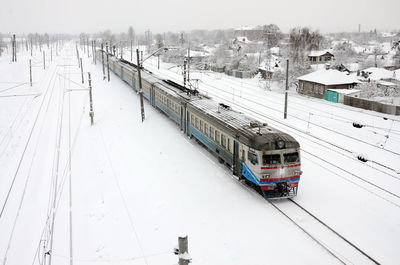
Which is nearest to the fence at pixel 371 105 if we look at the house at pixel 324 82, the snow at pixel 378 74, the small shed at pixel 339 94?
the small shed at pixel 339 94

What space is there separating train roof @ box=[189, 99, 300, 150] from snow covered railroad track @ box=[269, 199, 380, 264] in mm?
2779

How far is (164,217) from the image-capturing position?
14719 millimetres

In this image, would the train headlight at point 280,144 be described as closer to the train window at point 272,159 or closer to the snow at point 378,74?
the train window at point 272,159

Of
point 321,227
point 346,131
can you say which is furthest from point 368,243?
point 346,131

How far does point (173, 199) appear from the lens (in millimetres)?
16266

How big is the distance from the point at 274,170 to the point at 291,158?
104 centimetres

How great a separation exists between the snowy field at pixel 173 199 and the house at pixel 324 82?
14.0 meters

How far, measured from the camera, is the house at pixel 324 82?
4481 centimetres

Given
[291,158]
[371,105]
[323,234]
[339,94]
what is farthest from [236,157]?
[339,94]

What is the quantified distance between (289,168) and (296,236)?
3516mm

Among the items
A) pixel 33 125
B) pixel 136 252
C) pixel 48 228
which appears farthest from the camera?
pixel 33 125

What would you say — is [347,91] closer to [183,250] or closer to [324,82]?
[324,82]

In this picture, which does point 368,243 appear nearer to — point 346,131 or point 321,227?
point 321,227

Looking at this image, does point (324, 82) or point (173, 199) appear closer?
point (173, 199)
